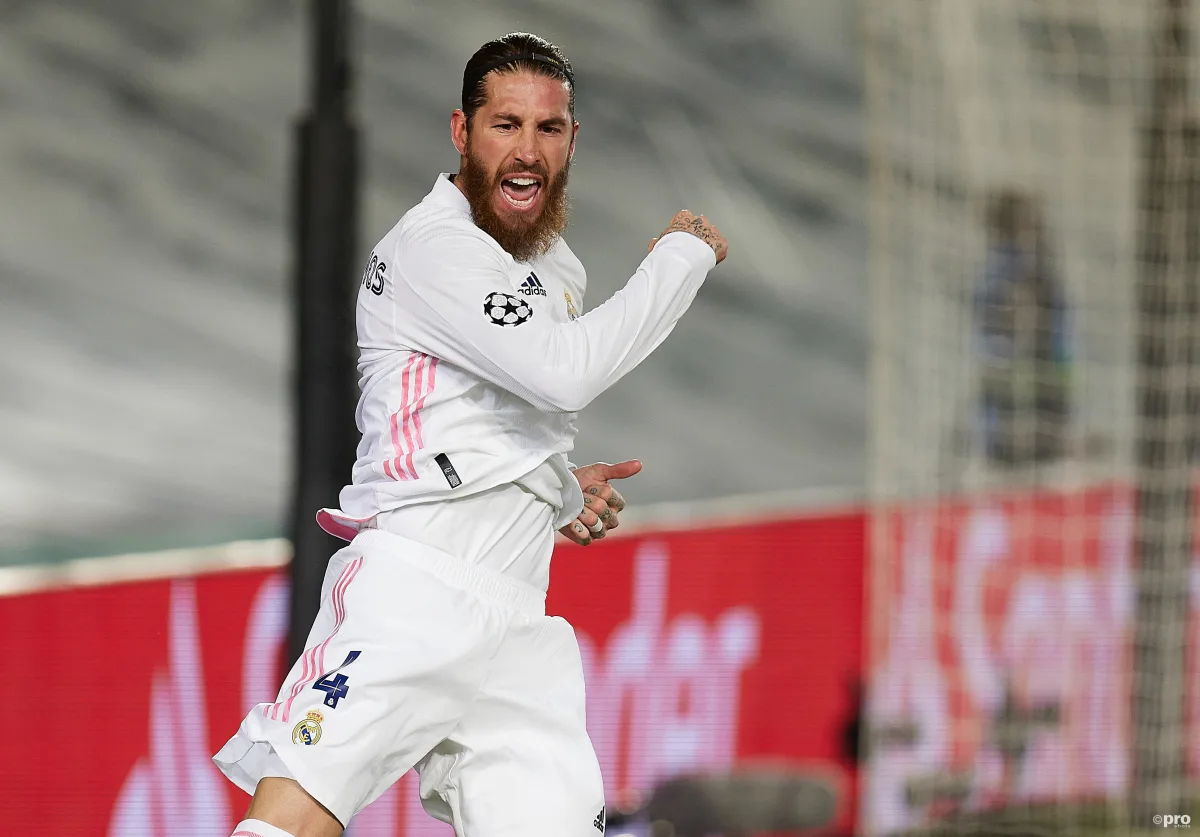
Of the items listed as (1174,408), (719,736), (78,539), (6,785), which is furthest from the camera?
(1174,408)

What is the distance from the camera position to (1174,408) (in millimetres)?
5945

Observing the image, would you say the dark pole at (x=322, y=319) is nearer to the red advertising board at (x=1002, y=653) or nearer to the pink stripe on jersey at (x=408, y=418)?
the pink stripe on jersey at (x=408, y=418)

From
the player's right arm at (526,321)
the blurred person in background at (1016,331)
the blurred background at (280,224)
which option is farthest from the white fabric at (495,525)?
the blurred person in background at (1016,331)

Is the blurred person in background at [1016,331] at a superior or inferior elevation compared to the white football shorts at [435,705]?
superior

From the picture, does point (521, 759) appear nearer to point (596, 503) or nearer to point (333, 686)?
point (333, 686)

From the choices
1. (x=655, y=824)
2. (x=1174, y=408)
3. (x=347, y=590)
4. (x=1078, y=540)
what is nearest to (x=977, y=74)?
(x=1174, y=408)

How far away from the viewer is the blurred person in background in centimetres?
616

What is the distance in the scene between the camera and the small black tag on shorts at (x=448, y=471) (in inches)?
109

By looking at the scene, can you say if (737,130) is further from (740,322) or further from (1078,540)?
(1078,540)

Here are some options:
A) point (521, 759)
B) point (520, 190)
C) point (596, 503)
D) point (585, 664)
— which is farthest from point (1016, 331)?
point (521, 759)

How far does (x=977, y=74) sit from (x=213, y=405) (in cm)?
337

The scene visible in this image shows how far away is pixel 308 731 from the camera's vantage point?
259cm

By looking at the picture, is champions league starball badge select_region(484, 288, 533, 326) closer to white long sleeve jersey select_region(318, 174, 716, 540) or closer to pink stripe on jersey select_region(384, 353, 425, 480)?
white long sleeve jersey select_region(318, 174, 716, 540)

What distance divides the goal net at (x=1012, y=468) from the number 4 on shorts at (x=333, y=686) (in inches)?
133
